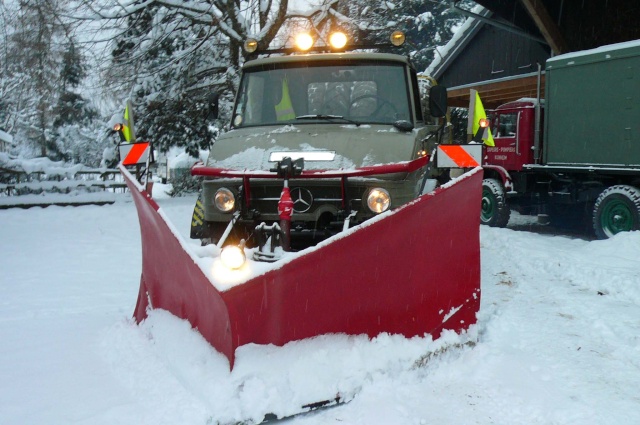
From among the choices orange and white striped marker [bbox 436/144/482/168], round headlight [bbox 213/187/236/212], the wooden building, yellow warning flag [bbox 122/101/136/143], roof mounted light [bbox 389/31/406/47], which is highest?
A: the wooden building

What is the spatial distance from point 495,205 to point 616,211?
92.2 inches

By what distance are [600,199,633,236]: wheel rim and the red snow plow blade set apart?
264 inches

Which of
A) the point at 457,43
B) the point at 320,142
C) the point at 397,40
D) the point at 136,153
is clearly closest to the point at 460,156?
the point at 320,142

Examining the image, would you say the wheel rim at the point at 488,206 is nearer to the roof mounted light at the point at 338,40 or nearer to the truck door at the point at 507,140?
the truck door at the point at 507,140

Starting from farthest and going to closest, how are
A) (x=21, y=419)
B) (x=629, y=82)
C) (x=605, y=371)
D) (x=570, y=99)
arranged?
(x=570, y=99), (x=629, y=82), (x=605, y=371), (x=21, y=419)

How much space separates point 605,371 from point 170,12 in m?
15.3

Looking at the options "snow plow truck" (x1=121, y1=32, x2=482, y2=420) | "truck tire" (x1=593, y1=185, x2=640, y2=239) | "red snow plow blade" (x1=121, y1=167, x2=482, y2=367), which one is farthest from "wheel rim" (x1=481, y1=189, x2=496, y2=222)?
"red snow plow blade" (x1=121, y1=167, x2=482, y2=367)

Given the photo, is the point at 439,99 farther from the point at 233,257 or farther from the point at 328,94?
the point at 233,257

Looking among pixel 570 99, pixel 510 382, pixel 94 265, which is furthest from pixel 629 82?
pixel 94 265

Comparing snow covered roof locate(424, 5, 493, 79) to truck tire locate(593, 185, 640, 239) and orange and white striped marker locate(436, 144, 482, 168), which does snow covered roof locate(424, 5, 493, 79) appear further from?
orange and white striped marker locate(436, 144, 482, 168)

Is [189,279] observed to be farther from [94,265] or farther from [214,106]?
[94,265]

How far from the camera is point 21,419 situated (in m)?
2.97

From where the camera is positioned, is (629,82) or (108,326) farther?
(629,82)

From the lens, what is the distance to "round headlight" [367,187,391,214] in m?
3.75
